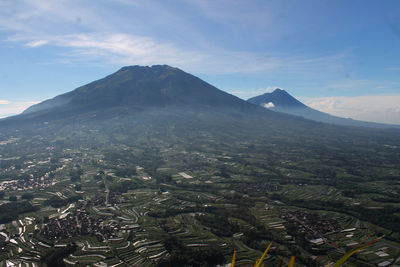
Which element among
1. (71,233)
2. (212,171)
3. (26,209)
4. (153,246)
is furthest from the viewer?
(212,171)

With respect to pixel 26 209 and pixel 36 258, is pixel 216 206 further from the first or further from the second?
pixel 26 209

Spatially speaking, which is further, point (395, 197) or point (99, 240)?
point (395, 197)

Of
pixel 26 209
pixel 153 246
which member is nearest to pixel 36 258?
pixel 153 246

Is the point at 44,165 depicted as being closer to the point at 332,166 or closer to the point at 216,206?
the point at 216,206

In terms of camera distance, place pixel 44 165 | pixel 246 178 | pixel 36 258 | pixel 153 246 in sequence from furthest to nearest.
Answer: pixel 44 165, pixel 246 178, pixel 153 246, pixel 36 258

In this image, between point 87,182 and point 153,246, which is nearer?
point 153,246

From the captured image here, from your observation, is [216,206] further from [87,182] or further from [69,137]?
[69,137]

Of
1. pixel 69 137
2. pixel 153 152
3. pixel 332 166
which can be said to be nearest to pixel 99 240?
pixel 153 152

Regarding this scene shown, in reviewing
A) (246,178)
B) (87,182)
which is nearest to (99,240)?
(87,182)

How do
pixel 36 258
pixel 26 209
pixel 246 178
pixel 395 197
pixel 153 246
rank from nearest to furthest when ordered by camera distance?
1. pixel 36 258
2. pixel 153 246
3. pixel 26 209
4. pixel 395 197
5. pixel 246 178

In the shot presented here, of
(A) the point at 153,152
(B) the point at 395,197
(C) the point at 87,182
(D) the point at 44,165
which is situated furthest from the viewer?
(A) the point at 153,152
